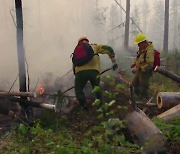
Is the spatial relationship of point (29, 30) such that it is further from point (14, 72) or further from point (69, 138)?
point (69, 138)

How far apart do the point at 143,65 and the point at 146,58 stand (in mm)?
241

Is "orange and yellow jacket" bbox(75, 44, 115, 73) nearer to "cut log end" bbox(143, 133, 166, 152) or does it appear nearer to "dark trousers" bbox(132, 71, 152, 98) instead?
"dark trousers" bbox(132, 71, 152, 98)

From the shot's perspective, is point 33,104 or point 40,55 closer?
point 33,104

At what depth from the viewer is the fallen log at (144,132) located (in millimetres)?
5197

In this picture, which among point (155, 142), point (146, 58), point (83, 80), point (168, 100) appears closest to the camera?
point (155, 142)

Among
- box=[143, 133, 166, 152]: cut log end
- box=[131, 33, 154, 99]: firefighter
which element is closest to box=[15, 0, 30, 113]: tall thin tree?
box=[131, 33, 154, 99]: firefighter

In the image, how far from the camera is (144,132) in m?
5.71

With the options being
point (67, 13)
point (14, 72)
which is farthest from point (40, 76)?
point (67, 13)

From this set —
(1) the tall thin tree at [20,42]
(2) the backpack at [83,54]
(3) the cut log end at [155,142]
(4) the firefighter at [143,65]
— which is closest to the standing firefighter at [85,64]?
(2) the backpack at [83,54]

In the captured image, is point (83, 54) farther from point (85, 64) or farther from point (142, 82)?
point (142, 82)

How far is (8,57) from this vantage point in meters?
14.5

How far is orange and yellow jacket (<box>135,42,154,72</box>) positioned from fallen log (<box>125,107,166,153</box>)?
2.74 metres

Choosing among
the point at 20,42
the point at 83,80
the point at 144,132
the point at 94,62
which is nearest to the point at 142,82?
the point at 94,62

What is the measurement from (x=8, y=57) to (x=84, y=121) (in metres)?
7.68
